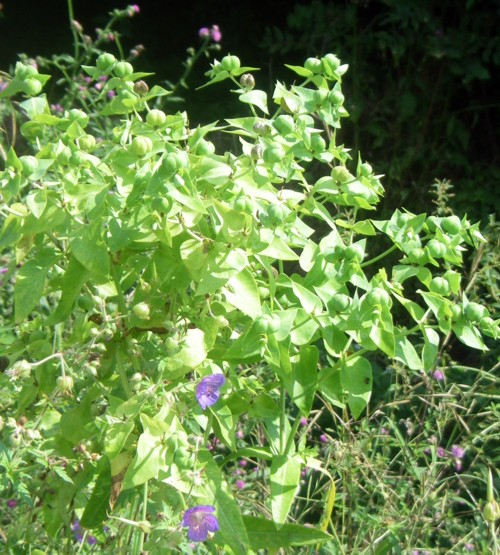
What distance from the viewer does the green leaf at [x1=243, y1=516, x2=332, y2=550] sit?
56.6 inches

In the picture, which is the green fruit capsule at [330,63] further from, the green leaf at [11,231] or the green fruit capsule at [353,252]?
the green leaf at [11,231]

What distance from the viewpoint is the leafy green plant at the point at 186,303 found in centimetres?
129

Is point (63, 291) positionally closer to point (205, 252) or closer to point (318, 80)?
point (205, 252)

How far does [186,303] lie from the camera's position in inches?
56.4

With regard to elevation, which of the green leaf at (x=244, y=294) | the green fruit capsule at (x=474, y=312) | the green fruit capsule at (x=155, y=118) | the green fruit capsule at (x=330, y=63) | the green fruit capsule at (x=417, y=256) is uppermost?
the green fruit capsule at (x=330, y=63)

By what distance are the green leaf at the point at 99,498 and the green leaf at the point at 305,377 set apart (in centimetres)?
30

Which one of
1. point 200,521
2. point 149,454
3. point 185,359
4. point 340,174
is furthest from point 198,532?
point 340,174

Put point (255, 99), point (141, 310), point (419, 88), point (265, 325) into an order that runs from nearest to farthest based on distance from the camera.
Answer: point (265, 325) < point (141, 310) < point (255, 99) < point (419, 88)

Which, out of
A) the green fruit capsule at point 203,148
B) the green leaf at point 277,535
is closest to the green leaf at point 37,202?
the green fruit capsule at point 203,148

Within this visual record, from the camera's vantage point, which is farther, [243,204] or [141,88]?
[141,88]

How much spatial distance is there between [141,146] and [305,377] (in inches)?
16.0

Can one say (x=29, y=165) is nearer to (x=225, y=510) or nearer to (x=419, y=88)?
(x=225, y=510)

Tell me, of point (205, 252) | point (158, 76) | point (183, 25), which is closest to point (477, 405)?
point (205, 252)

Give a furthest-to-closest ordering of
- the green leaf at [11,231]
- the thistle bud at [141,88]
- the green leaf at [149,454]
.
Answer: the thistle bud at [141,88] → the green leaf at [11,231] → the green leaf at [149,454]
